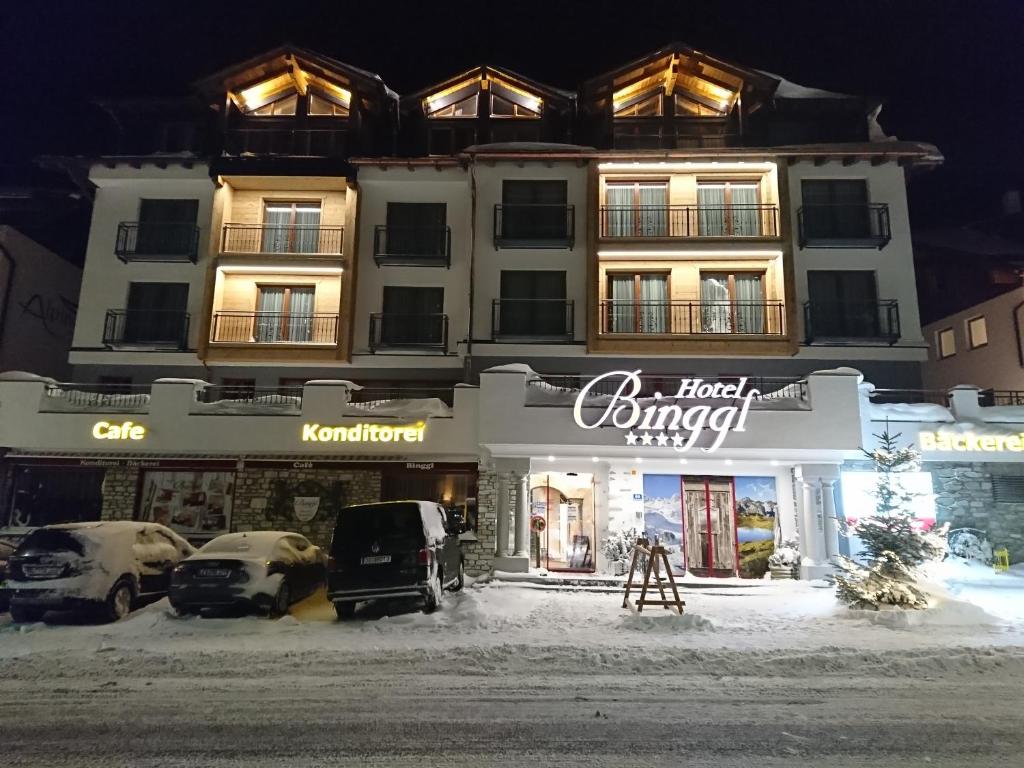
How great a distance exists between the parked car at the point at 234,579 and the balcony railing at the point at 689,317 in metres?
12.9

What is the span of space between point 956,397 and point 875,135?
11.6m

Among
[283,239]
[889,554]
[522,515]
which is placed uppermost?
[283,239]

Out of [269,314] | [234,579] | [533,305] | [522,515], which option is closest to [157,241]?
[269,314]

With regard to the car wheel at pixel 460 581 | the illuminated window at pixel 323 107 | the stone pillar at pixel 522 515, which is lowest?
the car wheel at pixel 460 581

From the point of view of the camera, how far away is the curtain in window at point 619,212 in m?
21.4

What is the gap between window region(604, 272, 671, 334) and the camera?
20.9 meters

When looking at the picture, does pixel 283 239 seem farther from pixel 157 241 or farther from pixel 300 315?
pixel 157 241

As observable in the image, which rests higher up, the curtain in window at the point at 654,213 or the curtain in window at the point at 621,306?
the curtain in window at the point at 654,213

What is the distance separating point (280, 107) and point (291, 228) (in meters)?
5.25

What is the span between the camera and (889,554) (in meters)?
11.6

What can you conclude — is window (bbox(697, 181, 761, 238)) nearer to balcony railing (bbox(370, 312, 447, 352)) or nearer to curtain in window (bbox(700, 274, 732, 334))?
curtain in window (bbox(700, 274, 732, 334))

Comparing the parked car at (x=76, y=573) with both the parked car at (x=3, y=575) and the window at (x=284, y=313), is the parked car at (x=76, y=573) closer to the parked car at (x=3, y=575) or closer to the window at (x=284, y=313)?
the parked car at (x=3, y=575)

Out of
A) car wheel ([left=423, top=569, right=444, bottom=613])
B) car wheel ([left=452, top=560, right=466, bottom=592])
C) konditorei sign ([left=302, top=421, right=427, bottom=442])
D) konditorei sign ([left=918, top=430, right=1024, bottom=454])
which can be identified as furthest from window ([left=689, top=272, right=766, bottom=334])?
car wheel ([left=423, top=569, right=444, bottom=613])

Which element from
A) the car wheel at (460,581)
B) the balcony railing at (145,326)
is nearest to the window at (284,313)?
the balcony railing at (145,326)
